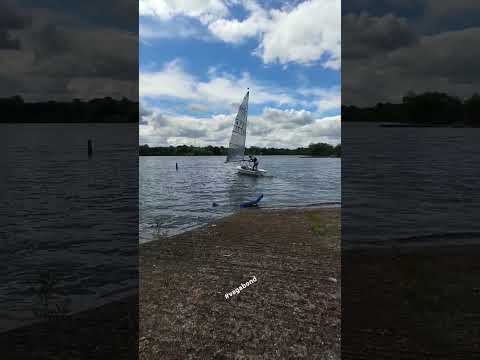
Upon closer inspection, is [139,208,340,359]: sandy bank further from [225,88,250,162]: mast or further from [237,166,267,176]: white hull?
[237,166,267,176]: white hull

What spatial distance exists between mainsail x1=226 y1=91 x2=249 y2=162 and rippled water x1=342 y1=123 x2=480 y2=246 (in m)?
17.8

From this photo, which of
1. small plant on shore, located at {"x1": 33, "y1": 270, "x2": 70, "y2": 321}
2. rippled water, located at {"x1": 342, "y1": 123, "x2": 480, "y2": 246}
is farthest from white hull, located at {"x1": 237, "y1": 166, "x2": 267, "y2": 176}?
small plant on shore, located at {"x1": 33, "y1": 270, "x2": 70, "y2": 321}

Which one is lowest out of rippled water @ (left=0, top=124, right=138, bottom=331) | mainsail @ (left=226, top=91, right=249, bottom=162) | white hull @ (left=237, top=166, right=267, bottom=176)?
rippled water @ (left=0, top=124, right=138, bottom=331)

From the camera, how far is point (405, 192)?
8.77 metres

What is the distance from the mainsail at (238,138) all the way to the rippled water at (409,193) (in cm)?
1780

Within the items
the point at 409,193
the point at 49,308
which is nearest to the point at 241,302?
the point at 49,308

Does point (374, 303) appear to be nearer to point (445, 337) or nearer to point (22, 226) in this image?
point (445, 337)

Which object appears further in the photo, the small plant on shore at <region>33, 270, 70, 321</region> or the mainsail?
the mainsail

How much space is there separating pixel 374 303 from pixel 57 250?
812 cm

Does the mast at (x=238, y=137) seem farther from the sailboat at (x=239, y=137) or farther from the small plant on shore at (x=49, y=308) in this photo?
the small plant on shore at (x=49, y=308)

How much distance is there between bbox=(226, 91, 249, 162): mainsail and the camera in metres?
28.3

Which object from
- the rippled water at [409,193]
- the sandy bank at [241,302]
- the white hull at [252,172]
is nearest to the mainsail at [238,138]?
the white hull at [252,172]

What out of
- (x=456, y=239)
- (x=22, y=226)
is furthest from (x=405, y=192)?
(x=22, y=226)

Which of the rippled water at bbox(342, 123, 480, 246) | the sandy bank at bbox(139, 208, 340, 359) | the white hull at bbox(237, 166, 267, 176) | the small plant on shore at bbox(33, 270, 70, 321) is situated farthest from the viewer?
the white hull at bbox(237, 166, 267, 176)
